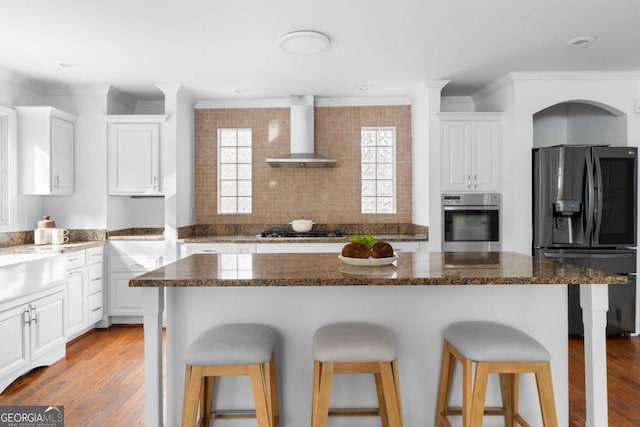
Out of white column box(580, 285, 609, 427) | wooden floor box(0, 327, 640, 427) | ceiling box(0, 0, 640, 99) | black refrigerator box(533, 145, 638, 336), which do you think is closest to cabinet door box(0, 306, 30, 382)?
wooden floor box(0, 327, 640, 427)

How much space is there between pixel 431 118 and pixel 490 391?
2.85 metres

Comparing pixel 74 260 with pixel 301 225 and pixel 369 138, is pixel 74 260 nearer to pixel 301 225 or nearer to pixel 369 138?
pixel 301 225

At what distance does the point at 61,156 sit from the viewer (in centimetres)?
414

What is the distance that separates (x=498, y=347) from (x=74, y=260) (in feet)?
11.8

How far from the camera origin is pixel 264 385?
1.74 m

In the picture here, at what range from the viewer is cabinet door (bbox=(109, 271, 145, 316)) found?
427 centimetres

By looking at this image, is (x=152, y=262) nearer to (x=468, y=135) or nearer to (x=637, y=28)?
(x=468, y=135)

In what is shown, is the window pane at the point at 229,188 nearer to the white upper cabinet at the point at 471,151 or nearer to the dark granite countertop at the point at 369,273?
the white upper cabinet at the point at 471,151

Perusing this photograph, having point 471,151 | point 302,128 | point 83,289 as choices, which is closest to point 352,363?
point 471,151

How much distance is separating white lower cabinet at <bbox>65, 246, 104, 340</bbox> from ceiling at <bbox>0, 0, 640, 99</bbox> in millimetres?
1757

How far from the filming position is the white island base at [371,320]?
206cm

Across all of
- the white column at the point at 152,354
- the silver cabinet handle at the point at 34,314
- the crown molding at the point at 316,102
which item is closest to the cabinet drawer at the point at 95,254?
the silver cabinet handle at the point at 34,314

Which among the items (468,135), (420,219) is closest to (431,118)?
(468,135)

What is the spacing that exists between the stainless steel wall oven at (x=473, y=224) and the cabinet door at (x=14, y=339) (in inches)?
143
